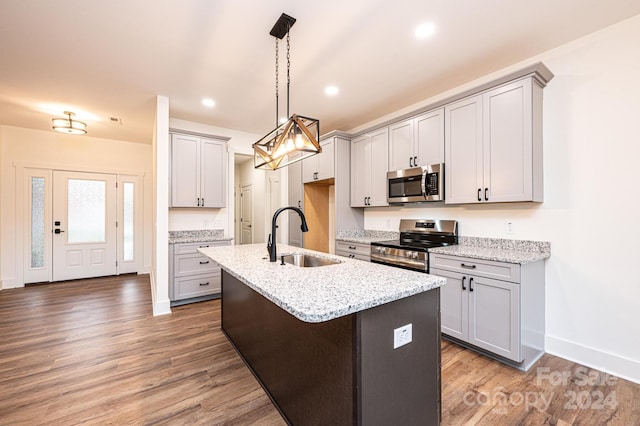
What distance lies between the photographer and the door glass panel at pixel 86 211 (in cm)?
515

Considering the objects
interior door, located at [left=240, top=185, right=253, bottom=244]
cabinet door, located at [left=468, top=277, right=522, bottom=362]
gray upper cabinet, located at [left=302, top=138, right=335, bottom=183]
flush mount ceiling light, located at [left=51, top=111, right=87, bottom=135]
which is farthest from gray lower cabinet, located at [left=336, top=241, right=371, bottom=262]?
flush mount ceiling light, located at [left=51, top=111, right=87, bottom=135]

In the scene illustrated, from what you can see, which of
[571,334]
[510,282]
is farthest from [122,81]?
[571,334]

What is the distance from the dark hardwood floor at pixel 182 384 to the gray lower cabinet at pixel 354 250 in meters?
1.28

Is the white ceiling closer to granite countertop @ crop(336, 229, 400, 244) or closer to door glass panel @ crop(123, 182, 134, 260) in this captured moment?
granite countertop @ crop(336, 229, 400, 244)

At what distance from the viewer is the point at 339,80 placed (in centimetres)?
303

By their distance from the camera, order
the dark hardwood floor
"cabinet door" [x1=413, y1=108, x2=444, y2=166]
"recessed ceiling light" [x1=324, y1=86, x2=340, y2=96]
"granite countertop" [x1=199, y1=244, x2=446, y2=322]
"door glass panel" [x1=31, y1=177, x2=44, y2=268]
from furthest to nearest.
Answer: "door glass panel" [x1=31, y1=177, x2=44, y2=268] → "recessed ceiling light" [x1=324, y1=86, x2=340, y2=96] → "cabinet door" [x1=413, y1=108, x2=444, y2=166] → the dark hardwood floor → "granite countertop" [x1=199, y1=244, x2=446, y2=322]

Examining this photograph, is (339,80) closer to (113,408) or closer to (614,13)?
(614,13)

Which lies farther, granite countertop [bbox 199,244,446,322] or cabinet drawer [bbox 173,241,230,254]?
cabinet drawer [bbox 173,241,230,254]

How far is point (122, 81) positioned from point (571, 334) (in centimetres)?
504

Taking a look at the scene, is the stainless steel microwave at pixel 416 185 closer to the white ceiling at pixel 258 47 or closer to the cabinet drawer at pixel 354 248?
the cabinet drawer at pixel 354 248

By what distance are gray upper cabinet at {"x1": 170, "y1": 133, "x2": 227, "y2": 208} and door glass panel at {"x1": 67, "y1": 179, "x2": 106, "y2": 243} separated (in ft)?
8.52

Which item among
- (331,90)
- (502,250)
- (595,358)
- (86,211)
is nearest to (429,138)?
(331,90)

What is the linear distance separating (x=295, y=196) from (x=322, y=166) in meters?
0.85

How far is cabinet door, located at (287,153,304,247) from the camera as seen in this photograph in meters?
4.74
